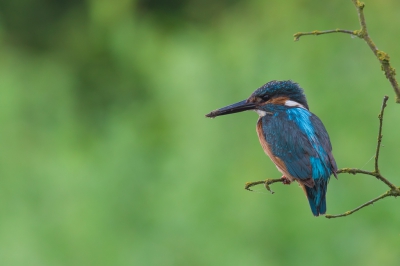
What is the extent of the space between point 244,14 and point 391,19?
138 cm

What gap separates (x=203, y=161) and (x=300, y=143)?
4.07 ft

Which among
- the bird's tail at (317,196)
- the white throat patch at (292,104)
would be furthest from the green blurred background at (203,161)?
the bird's tail at (317,196)

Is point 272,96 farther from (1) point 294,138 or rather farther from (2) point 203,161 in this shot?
(2) point 203,161

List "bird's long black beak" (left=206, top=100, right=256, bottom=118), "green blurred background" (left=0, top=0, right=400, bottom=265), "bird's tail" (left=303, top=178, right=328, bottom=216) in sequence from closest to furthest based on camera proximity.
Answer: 1. "bird's tail" (left=303, top=178, right=328, bottom=216)
2. "bird's long black beak" (left=206, top=100, right=256, bottom=118)
3. "green blurred background" (left=0, top=0, right=400, bottom=265)

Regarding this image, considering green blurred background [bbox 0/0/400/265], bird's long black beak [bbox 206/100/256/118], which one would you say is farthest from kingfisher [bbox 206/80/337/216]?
→ green blurred background [bbox 0/0/400/265]

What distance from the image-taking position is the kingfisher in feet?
6.98

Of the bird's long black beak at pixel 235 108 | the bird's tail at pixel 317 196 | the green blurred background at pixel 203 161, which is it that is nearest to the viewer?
the bird's tail at pixel 317 196

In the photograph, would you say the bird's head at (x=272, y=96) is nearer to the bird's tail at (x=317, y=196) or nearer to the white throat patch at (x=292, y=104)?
the white throat patch at (x=292, y=104)

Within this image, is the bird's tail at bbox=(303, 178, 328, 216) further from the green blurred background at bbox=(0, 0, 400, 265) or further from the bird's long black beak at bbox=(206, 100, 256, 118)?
the green blurred background at bbox=(0, 0, 400, 265)

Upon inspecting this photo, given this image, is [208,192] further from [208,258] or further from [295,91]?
[295,91]

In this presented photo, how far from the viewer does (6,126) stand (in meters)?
4.14

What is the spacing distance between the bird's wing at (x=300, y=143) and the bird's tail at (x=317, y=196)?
2 centimetres

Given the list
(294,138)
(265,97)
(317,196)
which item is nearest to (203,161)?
(265,97)

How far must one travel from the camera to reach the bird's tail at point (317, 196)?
209cm
